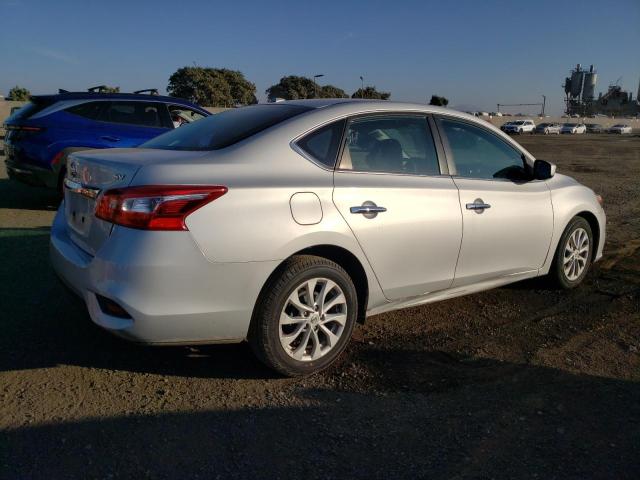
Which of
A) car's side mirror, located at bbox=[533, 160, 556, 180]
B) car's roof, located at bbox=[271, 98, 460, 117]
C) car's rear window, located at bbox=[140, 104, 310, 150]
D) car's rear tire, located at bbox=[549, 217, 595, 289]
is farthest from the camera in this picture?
car's rear tire, located at bbox=[549, 217, 595, 289]

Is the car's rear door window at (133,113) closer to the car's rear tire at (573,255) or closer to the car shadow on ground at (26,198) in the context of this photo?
the car shadow on ground at (26,198)

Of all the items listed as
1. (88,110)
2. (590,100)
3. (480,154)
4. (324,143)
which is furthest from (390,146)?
(590,100)

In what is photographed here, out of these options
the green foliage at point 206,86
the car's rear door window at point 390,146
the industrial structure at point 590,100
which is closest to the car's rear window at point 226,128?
the car's rear door window at point 390,146

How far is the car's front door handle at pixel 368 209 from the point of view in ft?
11.2

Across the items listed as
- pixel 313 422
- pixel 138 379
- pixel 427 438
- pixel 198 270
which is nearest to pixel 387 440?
pixel 427 438

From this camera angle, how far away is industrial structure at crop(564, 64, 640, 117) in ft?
400

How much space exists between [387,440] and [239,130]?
2053mm

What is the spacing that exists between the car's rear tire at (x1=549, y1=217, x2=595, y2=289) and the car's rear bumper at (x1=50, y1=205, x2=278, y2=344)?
→ 299 cm

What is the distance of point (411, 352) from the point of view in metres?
3.82

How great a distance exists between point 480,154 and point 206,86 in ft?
191

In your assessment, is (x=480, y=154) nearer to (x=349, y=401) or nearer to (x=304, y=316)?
(x=304, y=316)

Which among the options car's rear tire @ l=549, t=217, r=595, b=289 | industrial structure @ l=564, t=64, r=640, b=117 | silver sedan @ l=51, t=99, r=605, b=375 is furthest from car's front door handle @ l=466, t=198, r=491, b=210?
industrial structure @ l=564, t=64, r=640, b=117

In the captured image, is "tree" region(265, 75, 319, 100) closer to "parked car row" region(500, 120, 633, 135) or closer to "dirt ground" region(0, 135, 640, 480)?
"parked car row" region(500, 120, 633, 135)

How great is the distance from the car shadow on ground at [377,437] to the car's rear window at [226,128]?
157 centimetres
